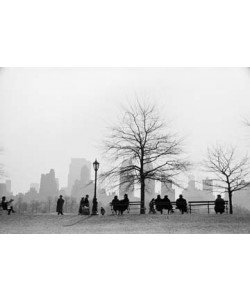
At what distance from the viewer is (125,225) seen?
12.1m

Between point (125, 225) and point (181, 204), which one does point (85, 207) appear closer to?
point (125, 225)

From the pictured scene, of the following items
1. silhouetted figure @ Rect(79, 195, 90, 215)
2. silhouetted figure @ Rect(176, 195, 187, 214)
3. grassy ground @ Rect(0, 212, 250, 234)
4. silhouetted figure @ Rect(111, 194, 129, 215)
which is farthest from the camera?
silhouetted figure @ Rect(176, 195, 187, 214)

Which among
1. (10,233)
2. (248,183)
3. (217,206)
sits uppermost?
(248,183)

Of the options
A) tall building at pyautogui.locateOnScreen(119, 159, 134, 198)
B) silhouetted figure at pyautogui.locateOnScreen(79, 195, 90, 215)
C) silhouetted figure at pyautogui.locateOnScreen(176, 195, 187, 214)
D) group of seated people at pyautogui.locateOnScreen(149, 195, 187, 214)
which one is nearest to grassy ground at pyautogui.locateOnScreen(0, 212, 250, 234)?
silhouetted figure at pyautogui.locateOnScreen(79, 195, 90, 215)

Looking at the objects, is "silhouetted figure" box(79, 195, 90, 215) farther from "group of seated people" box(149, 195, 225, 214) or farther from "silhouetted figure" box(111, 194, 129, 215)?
"group of seated people" box(149, 195, 225, 214)

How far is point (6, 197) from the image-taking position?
15.1 metres

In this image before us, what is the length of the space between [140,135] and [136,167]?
1639mm

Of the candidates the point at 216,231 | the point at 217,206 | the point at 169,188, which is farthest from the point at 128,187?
the point at 216,231

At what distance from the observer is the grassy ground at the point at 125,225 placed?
11.4 meters

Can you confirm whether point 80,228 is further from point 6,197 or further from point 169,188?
point 169,188

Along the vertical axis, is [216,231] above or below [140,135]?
below

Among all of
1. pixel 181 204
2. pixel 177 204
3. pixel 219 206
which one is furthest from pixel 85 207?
pixel 219 206

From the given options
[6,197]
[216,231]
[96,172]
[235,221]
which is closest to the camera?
[216,231]

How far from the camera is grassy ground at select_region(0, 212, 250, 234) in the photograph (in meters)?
11.4
